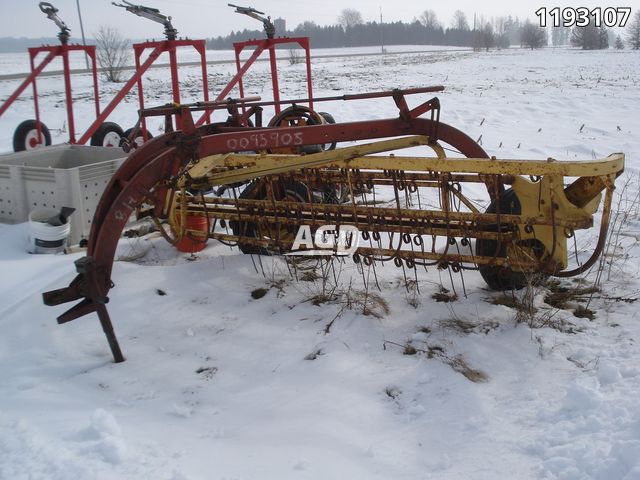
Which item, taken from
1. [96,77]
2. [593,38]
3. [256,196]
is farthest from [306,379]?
[593,38]

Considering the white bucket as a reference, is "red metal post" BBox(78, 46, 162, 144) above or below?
above

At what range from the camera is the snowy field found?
2588mm

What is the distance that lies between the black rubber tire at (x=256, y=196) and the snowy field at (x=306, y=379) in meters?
0.19

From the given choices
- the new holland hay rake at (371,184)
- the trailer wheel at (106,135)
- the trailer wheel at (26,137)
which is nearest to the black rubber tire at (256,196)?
the new holland hay rake at (371,184)

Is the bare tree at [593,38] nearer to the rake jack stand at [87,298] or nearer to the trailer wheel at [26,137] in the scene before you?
the trailer wheel at [26,137]

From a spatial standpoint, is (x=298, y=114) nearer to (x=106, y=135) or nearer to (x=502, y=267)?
(x=502, y=267)

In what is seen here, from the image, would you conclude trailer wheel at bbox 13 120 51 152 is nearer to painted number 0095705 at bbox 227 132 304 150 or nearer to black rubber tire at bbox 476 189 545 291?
painted number 0095705 at bbox 227 132 304 150

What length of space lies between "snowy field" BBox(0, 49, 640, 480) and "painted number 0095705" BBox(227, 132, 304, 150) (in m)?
1.09

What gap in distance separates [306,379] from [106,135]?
645 cm

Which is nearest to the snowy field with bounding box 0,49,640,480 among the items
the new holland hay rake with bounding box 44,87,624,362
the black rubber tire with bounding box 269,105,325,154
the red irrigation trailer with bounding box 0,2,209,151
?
the new holland hay rake with bounding box 44,87,624,362

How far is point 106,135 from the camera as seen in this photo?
8.59m

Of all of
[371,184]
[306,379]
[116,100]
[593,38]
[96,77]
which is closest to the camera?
[306,379]

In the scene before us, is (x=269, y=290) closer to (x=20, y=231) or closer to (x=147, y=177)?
(x=147, y=177)

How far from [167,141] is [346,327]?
1.59 m
